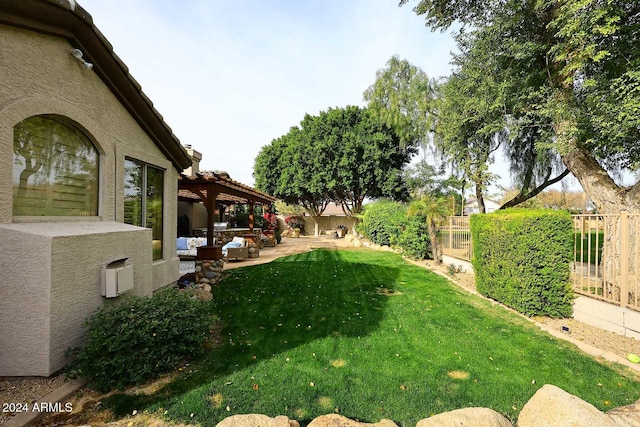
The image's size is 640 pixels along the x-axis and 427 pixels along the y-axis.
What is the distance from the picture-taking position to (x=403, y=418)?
120 inches

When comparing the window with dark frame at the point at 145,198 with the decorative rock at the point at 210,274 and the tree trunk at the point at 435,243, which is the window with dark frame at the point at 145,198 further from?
the tree trunk at the point at 435,243

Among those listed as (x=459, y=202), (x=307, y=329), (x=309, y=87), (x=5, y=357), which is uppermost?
(x=309, y=87)

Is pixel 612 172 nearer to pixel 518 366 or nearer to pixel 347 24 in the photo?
pixel 518 366

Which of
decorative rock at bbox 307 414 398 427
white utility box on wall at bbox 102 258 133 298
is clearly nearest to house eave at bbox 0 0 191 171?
white utility box on wall at bbox 102 258 133 298

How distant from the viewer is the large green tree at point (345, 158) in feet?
78.1

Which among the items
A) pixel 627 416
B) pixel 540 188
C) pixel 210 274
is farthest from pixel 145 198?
pixel 540 188

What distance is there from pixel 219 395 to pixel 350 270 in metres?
8.52

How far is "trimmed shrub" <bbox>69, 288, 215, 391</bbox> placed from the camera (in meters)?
3.41

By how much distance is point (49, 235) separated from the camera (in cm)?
343

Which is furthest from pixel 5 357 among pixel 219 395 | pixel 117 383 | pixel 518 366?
pixel 518 366

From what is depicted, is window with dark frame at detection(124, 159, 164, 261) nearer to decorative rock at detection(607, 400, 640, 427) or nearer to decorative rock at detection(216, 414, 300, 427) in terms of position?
decorative rock at detection(216, 414, 300, 427)

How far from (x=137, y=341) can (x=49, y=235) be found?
164cm

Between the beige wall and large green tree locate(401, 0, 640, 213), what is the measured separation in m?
10.2

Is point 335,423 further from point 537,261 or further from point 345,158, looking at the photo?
point 345,158
